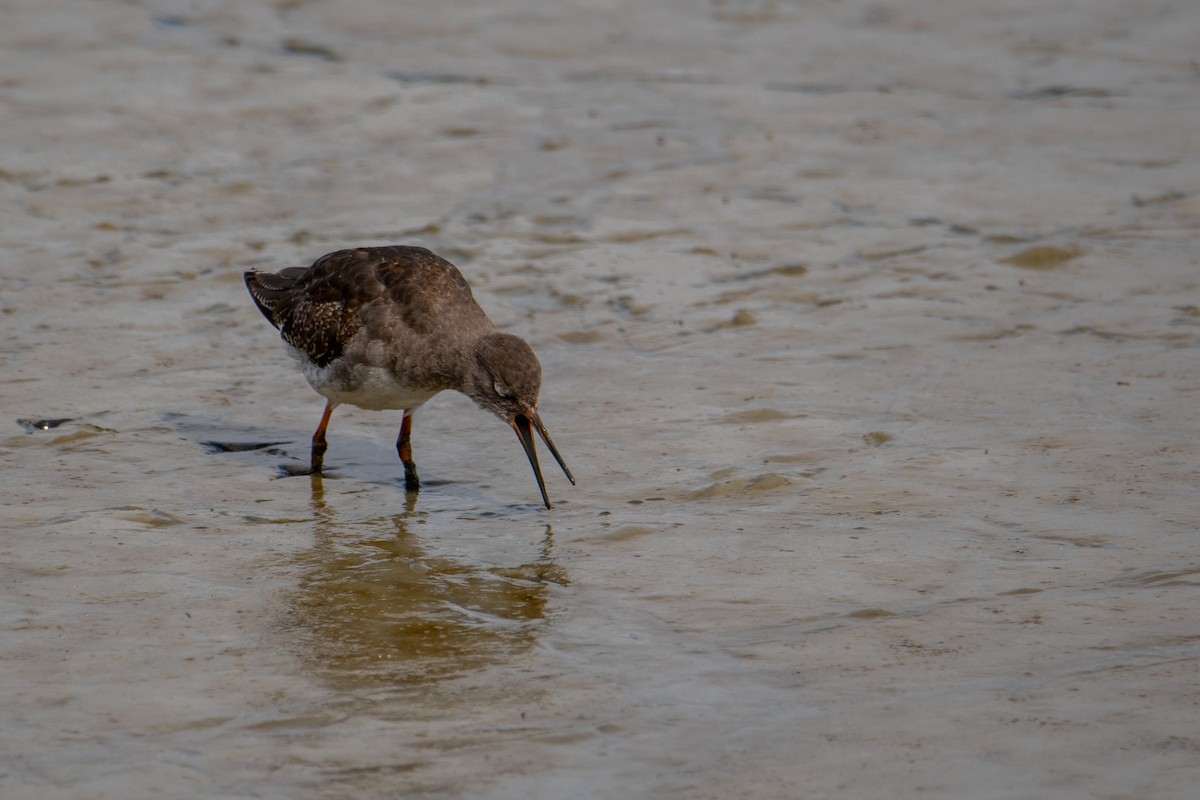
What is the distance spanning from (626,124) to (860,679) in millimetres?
10377

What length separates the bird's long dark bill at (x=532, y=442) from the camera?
900cm

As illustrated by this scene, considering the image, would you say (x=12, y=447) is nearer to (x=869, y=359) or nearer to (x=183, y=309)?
(x=183, y=309)

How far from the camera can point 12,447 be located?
9727 mm

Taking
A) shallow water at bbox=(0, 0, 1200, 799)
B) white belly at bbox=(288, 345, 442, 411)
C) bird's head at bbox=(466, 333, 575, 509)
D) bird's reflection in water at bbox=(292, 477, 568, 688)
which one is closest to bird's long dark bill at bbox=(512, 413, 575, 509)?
bird's head at bbox=(466, 333, 575, 509)

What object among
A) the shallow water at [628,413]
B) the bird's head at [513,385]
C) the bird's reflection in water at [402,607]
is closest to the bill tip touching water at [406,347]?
the bird's head at [513,385]

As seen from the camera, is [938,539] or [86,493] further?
[86,493]

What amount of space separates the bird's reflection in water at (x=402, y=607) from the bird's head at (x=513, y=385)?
0.57 metres

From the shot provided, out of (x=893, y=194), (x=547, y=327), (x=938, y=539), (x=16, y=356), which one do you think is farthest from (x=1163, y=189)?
(x=16, y=356)

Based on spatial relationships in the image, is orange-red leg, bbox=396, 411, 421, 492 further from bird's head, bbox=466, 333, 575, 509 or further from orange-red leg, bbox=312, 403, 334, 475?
bird's head, bbox=466, 333, 575, 509

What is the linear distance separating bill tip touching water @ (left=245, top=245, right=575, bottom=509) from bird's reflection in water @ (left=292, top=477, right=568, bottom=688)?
0.86 metres

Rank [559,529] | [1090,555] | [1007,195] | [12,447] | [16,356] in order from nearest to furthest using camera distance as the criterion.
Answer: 1. [1090,555]
2. [559,529]
3. [12,447]
4. [16,356]
5. [1007,195]

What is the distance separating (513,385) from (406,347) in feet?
2.58

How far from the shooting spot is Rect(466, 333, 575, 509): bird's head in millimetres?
9070

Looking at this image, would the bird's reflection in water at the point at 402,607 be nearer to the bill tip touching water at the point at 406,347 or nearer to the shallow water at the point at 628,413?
the shallow water at the point at 628,413
